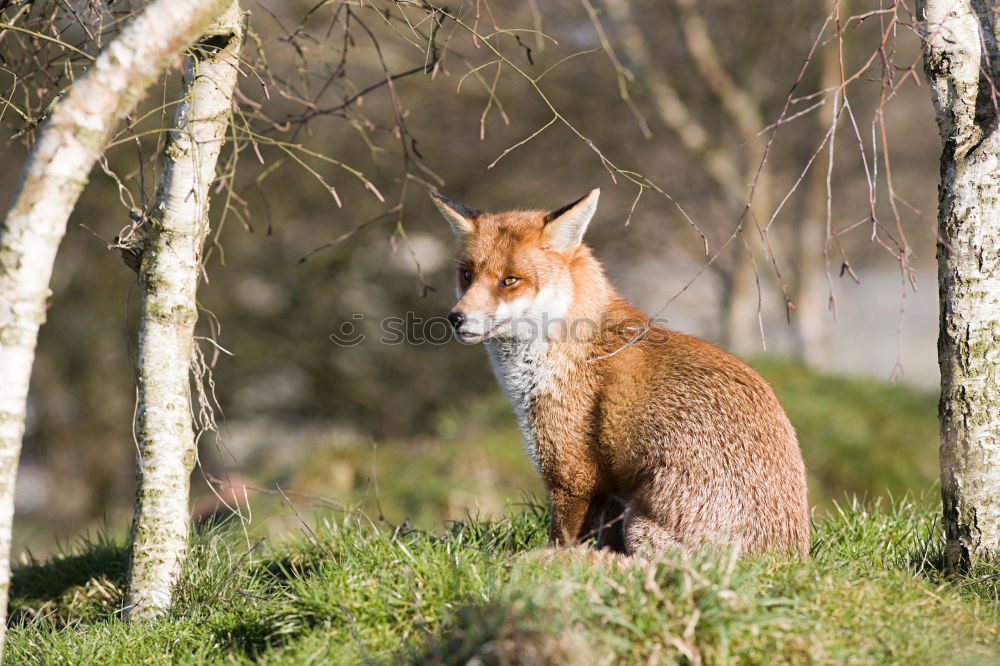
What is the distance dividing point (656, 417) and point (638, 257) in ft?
38.4

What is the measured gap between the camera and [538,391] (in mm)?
4688

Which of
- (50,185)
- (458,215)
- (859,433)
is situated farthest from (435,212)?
(50,185)

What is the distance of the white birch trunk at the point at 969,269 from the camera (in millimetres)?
3910

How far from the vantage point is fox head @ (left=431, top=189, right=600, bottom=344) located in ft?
15.5

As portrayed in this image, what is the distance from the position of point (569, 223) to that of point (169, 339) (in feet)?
7.24

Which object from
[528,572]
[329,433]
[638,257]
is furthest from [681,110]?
[528,572]

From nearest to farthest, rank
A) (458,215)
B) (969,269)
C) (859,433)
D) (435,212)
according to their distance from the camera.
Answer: (969,269) → (458,215) → (859,433) → (435,212)

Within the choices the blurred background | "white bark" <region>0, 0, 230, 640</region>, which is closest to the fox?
"white bark" <region>0, 0, 230, 640</region>

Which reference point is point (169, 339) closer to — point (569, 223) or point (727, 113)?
point (569, 223)

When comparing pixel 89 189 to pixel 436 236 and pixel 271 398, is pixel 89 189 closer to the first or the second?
pixel 271 398

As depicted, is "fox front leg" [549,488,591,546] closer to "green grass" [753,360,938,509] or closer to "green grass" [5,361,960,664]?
"green grass" [5,361,960,664]

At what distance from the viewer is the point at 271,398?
15000 mm

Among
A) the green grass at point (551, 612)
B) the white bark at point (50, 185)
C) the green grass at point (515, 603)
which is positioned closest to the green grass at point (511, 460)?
the green grass at point (515, 603)

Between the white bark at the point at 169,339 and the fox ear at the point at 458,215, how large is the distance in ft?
4.57
